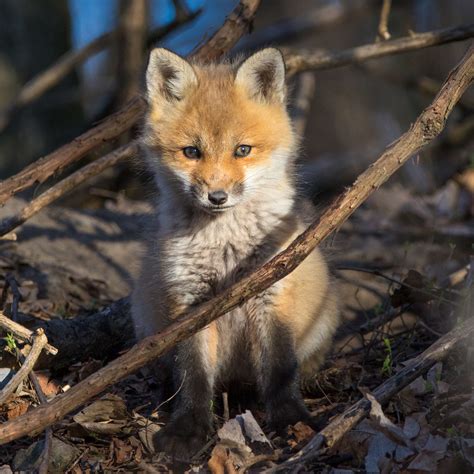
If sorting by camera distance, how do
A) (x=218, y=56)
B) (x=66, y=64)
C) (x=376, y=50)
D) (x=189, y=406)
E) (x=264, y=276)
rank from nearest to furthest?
(x=264, y=276) < (x=189, y=406) < (x=218, y=56) < (x=376, y=50) < (x=66, y=64)

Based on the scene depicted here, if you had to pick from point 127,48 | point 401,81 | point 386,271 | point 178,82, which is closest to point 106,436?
point 178,82

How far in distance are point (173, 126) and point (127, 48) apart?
4.41m

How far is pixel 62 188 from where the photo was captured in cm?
433

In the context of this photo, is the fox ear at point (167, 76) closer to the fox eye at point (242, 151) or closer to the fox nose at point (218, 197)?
the fox eye at point (242, 151)

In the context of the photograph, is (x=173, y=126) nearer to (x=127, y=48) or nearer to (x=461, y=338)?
(x=461, y=338)

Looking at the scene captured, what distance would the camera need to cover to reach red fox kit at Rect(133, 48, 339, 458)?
3616mm

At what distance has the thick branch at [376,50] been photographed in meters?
4.79

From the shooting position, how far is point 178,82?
12.7 ft

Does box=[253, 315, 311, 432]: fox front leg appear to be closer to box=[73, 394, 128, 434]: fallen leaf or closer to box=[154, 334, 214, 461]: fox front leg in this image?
box=[154, 334, 214, 461]: fox front leg

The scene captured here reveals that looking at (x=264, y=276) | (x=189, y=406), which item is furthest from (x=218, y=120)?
(x=189, y=406)

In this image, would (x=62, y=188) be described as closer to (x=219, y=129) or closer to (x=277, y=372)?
(x=219, y=129)

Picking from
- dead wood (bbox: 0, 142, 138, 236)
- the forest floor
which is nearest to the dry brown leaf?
the forest floor

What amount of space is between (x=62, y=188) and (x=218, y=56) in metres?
1.33

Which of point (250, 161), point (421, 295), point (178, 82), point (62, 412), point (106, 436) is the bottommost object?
point (421, 295)
